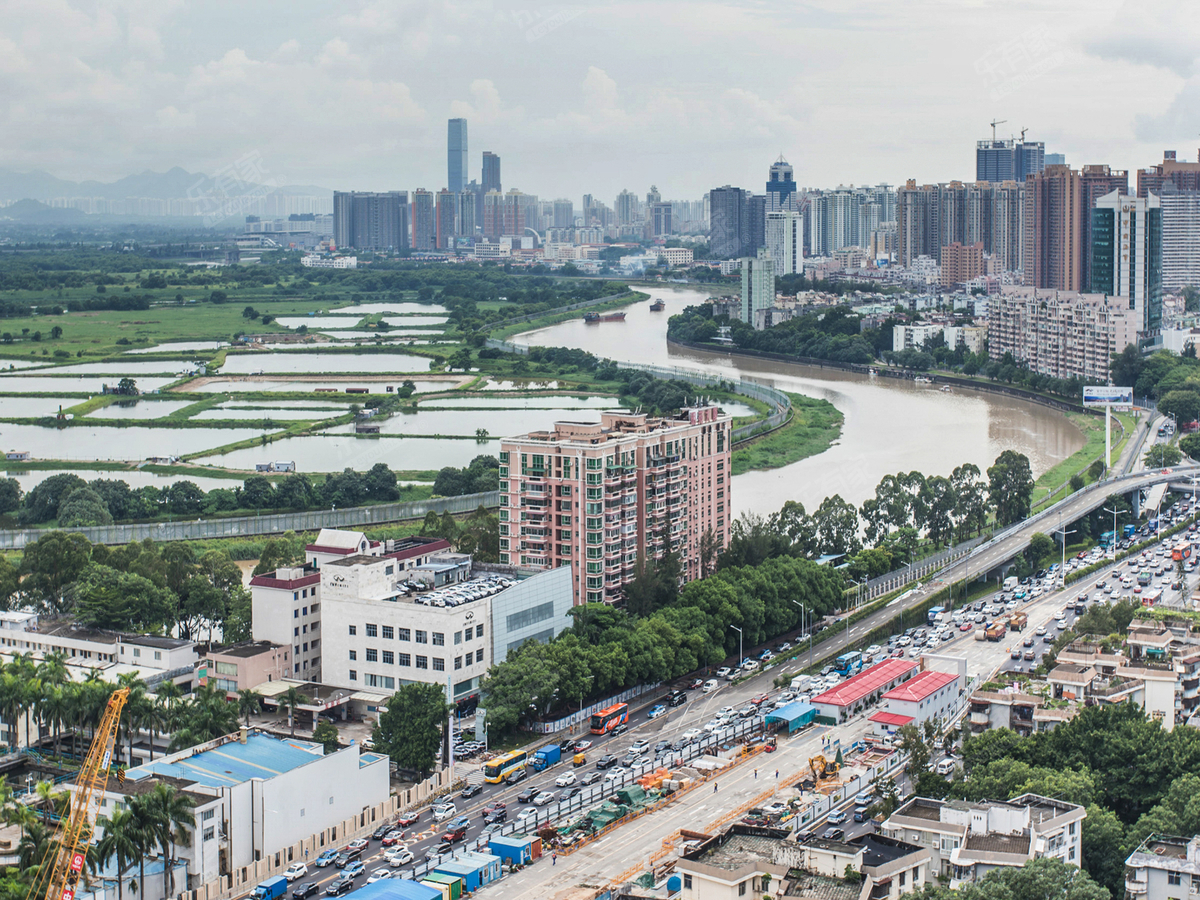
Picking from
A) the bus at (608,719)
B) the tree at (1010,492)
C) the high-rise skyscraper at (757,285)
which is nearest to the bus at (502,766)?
the bus at (608,719)

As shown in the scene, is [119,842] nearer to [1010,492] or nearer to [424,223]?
[1010,492]

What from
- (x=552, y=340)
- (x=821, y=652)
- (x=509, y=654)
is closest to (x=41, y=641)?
(x=509, y=654)

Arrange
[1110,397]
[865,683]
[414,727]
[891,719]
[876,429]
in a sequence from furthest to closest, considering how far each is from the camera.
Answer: [1110,397], [876,429], [865,683], [891,719], [414,727]

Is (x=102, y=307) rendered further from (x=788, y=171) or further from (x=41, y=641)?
(x=788, y=171)

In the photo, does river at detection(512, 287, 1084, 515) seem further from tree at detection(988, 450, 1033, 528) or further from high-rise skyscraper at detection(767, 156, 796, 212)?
high-rise skyscraper at detection(767, 156, 796, 212)

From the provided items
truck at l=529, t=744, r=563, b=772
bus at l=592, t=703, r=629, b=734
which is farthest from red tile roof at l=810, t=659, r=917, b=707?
truck at l=529, t=744, r=563, b=772

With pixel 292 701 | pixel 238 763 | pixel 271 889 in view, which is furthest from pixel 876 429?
pixel 271 889
